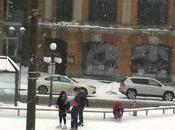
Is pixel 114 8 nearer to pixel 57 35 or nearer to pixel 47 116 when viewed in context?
pixel 57 35

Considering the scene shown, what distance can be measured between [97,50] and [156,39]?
497 centimetres

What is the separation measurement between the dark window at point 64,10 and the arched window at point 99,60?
2.77 m

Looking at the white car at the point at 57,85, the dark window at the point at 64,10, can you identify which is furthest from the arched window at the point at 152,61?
the white car at the point at 57,85

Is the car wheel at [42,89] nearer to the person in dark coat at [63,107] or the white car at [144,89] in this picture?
the white car at [144,89]

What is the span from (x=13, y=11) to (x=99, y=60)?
8.61 meters

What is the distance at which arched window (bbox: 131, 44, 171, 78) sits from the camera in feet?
170

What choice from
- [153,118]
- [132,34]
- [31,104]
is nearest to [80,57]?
[132,34]

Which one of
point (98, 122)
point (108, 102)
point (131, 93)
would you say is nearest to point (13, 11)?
point (131, 93)

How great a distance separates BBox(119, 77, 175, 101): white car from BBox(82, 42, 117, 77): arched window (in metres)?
10.6

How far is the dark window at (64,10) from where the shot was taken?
52406 mm

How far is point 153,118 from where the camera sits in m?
27.1

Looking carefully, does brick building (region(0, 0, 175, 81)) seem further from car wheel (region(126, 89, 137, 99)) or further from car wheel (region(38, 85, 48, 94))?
car wheel (region(38, 85, 48, 94))

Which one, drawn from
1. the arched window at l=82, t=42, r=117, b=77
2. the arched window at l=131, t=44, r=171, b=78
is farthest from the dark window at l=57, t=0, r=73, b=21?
the arched window at l=131, t=44, r=171, b=78

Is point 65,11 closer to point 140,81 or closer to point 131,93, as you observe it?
point 140,81
